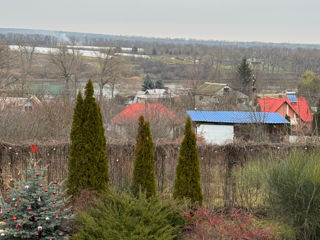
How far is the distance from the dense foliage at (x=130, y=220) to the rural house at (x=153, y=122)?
9.53 metres

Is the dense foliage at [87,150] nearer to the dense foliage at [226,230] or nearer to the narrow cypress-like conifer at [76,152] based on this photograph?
the narrow cypress-like conifer at [76,152]

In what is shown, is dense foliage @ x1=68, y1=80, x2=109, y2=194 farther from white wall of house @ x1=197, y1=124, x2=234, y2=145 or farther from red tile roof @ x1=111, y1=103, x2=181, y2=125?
white wall of house @ x1=197, y1=124, x2=234, y2=145

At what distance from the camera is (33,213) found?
6230 mm

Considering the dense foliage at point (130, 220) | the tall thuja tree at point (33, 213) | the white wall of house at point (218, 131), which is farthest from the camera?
the white wall of house at point (218, 131)

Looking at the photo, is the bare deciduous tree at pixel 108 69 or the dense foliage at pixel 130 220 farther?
the bare deciduous tree at pixel 108 69

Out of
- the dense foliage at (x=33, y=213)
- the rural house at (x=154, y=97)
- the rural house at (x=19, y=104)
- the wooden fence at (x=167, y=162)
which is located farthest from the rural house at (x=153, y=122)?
the dense foliage at (x=33, y=213)

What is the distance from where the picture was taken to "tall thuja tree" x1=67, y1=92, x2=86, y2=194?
7664 mm

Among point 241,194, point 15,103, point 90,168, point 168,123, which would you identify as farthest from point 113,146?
point 15,103

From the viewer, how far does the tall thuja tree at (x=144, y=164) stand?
7707 mm

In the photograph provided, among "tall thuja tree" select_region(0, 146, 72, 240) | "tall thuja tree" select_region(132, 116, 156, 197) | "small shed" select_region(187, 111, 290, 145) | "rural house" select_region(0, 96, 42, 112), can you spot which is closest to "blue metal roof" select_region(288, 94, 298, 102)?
"small shed" select_region(187, 111, 290, 145)

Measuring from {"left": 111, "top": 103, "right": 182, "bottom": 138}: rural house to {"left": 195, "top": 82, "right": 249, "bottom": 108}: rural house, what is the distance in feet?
Result: 47.7

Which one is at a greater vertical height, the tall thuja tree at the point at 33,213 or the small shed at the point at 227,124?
the tall thuja tree at the point at 33,213

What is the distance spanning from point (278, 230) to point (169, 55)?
82.2 m

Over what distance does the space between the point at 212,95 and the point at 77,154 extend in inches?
1141
